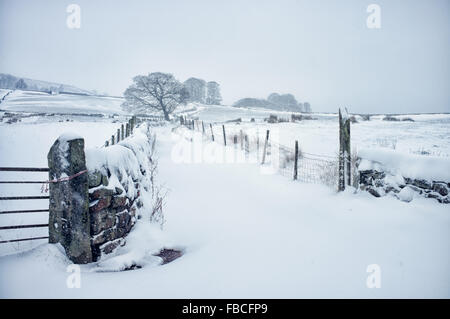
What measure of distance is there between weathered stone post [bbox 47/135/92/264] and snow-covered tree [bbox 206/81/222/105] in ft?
220

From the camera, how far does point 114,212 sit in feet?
11.4

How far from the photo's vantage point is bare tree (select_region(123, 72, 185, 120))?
126 ft

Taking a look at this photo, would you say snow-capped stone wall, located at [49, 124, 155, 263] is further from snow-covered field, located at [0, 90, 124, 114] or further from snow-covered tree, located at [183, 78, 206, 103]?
snow-covered tree, located at [183, 78, 206, 103]

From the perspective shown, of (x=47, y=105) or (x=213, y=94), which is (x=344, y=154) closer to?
(x=47, y=105)

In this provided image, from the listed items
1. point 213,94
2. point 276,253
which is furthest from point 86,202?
point 213,94

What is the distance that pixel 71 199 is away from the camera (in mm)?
3035

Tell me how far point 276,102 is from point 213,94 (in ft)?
96.2

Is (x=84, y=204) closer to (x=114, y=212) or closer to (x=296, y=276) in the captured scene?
(x=114, y=212)

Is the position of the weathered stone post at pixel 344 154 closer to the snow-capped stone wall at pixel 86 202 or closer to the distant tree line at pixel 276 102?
the snow-capped stone wall at pixel 86 202

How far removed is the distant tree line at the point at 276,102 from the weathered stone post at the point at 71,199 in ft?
247

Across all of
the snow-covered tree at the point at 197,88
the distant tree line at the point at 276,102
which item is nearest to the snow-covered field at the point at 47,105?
the snow-covered tree at the point at 197,88
